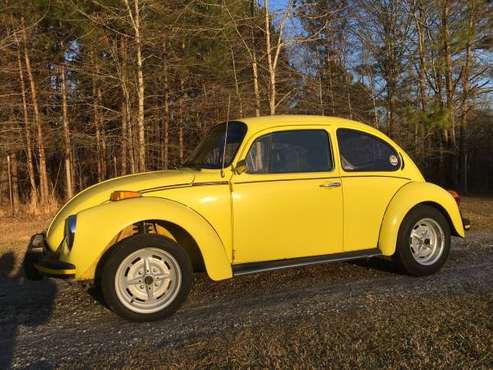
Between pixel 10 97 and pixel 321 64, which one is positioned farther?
pixel 321 64

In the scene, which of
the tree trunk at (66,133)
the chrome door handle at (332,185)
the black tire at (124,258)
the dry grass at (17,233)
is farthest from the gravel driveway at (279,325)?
the tree trunk at (66,133)

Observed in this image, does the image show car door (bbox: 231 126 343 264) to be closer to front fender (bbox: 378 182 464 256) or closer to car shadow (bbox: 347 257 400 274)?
front fender (bbox: 378 182 464 256)

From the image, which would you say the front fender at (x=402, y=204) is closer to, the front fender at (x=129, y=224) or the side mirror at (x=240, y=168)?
the side mirror at (x=240, y=168)

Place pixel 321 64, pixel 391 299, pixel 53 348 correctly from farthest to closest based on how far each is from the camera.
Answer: pixel 321 64 < pixel 391 299 < pixel 53 348

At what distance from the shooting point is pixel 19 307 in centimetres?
512

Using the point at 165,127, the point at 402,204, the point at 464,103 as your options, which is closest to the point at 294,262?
the point at 402,204

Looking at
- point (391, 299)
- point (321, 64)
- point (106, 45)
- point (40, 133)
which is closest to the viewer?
point (391, 299)

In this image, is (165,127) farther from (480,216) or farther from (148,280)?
(148,280)

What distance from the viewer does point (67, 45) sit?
17.5 metres

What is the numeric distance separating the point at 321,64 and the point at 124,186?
2200 cm

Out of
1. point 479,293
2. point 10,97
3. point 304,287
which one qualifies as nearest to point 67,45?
point 10,97

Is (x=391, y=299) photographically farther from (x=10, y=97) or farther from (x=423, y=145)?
(x=423, y=145)

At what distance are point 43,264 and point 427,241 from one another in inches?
170

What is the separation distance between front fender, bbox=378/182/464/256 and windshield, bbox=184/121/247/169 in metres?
1.92
